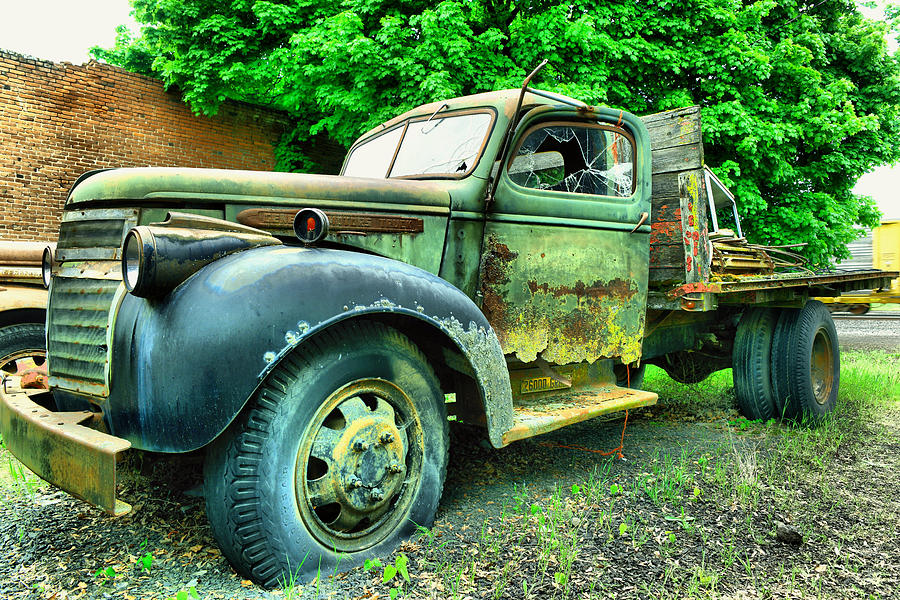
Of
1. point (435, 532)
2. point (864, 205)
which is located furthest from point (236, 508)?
point (864, 205)

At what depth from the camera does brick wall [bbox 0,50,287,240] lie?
1020 cm

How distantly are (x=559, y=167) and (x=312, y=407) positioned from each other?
80.5 inches

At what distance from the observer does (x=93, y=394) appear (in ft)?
7.77

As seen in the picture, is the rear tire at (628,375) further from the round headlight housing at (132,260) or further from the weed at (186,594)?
the round headlight housing at (132,260)

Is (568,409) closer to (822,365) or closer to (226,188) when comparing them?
(226,188)

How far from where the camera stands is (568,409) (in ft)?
10.8

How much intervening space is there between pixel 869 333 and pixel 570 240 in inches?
501

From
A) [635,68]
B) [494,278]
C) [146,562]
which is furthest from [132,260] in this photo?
[635,68]

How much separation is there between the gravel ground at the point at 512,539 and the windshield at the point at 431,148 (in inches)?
67.2

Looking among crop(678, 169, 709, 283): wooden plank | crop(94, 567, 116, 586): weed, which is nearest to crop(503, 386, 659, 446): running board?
crop(678, 169, 709, 283): wooden plank

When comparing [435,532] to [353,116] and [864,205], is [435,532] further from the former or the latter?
[864,205]

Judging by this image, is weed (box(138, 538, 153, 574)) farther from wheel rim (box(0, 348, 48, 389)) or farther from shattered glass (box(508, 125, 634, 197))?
shattered glass (box(508, 125, 634, 197))

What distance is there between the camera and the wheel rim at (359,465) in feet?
7.50

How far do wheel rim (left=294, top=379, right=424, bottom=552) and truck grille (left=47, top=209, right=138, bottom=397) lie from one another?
2.68 ft
